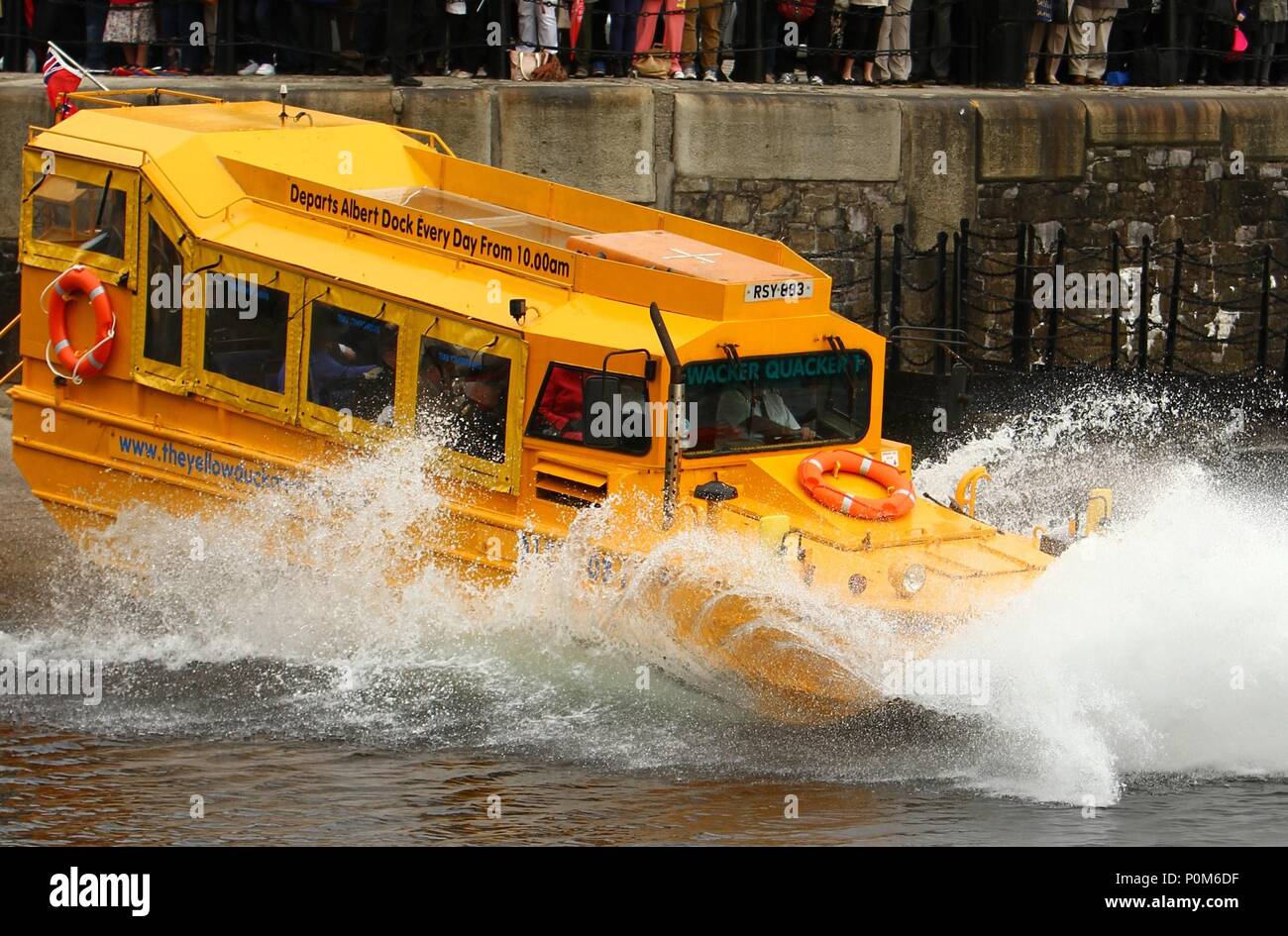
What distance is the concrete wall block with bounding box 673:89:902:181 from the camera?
18484 mm

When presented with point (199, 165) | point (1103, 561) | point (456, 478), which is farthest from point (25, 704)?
point (1103, 561)

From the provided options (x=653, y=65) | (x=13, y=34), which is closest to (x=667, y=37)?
(x=653, y=65)

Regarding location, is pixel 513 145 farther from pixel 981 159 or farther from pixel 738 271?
A: pixel 738 271

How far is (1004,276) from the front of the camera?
19.7m

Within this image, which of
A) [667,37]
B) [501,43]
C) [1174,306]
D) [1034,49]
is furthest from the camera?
[1034,49]

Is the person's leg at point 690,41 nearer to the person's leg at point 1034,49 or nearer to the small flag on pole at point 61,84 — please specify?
the person's leg at point 1034,49

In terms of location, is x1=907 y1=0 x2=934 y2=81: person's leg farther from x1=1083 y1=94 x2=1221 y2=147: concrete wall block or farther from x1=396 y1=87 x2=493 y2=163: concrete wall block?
x1=396 y1=87 x2=493 y2=163: concrete wall block

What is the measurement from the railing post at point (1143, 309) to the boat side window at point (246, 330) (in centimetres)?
888

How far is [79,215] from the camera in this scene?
1385cm

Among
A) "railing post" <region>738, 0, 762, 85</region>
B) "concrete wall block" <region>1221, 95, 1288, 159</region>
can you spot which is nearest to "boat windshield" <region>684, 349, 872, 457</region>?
"railing post" <region>738, 0, 762, 85</region>

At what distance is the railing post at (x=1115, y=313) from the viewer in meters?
19.3

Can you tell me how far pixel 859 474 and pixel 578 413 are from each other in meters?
1.64

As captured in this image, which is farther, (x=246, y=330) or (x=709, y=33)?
(x=709, y=33)

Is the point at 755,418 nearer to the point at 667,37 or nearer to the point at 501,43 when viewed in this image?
the point at 501,43
